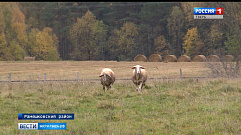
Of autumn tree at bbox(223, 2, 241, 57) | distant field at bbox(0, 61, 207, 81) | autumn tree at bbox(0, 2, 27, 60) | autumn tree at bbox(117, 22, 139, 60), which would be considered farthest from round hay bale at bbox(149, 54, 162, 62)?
autumn tree at bbox(0, 2, 27, 60)

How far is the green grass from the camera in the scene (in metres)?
11.3

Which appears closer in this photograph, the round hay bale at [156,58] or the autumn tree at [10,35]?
the round hay bale at [156,58]

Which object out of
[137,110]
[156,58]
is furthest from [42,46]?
[137,110]

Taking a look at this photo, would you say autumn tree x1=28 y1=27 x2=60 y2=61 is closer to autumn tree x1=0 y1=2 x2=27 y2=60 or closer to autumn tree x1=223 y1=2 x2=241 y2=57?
autumn tree x1=0 y1=2 x2=27 y2=60

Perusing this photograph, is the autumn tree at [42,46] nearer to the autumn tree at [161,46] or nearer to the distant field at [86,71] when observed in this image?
the autumn tree at [161,46]

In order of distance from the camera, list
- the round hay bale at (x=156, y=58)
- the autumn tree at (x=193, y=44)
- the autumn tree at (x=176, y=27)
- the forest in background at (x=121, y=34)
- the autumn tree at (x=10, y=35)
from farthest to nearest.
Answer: the autumn tree at (x=176, y=27)
the autumn tree at (x=10, y=35)
the forest in background at (x=121, y=34)
the autumn tree at (x=193, y=44)
the round hay bale at (x=156, y=58)

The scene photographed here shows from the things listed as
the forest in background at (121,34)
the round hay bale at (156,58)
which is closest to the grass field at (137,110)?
the round hay bale at (156,58)

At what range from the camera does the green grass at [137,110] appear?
11.3 metres

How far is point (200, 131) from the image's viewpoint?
11062 mm

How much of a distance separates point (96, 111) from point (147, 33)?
6693 cm

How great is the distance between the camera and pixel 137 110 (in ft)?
46.8

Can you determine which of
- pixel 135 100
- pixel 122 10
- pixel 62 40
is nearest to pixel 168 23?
pixel 122 10
